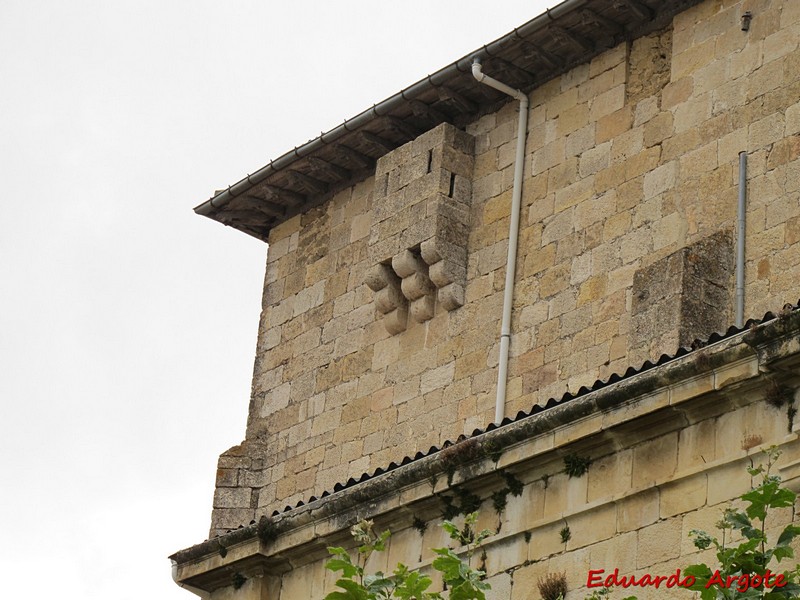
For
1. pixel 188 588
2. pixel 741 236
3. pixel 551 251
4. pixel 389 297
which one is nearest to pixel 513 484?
pixel 741 236

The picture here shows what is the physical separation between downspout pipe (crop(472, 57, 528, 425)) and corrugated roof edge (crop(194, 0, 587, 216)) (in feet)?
0.73

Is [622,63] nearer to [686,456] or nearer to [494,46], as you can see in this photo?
[494,46]

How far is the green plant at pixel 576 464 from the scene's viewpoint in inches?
488

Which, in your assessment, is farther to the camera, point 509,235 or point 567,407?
point 509,235

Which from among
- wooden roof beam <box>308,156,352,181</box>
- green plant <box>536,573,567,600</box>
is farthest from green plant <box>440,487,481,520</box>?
wooden roof beam <box>308,156,352,181</box>

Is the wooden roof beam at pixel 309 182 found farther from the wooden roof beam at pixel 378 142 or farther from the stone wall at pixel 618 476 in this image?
the stone wall at pixel 618 476

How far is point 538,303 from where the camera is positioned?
16.7 meters

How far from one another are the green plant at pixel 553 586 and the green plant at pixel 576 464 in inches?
23.7

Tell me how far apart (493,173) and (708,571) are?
8037mm

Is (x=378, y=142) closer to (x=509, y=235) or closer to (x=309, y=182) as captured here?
(x=309, y=182)

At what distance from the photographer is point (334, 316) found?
62.5ft

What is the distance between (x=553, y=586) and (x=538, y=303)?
478 cm

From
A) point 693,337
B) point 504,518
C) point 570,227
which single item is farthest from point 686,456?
point 570,227

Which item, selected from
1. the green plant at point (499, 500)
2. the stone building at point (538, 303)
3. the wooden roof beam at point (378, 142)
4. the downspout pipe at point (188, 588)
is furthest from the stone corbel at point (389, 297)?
the green plant at point (499, 500)
